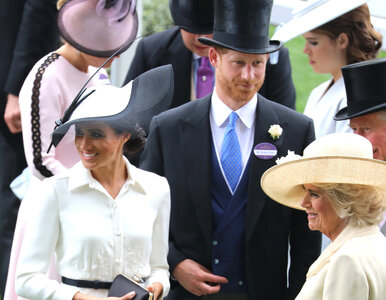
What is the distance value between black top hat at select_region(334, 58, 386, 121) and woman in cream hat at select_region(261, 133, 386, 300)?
0.81m

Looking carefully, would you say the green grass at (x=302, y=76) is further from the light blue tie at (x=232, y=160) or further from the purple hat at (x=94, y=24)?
the light blue tie at (x=232, y=160)

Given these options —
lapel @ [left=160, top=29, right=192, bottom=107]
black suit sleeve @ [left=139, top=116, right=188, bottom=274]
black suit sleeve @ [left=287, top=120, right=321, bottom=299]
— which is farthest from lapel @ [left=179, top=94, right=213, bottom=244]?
lapel @ [left=160, top=29, right=192, bottom=107]

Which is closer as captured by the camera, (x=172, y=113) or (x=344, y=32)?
(x=172, y=113)

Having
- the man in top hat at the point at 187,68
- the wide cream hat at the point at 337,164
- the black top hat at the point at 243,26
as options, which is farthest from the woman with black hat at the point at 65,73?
the wide cream hat at the point at 337,164

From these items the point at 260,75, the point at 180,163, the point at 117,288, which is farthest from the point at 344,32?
the point at 117,288

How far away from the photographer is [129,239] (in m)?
4.19

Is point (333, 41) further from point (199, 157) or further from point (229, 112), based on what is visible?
point (199, 157)

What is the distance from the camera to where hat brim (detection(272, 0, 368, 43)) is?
5398 mm

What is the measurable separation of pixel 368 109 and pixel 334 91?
1.10 meters

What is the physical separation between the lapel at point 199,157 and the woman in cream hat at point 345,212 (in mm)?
873

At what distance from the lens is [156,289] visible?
167 inches

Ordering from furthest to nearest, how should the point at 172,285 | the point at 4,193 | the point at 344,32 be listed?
the point at 4,193
the point at 344,32
the point at 172,285

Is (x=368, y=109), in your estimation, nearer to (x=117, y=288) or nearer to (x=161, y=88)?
(x=161, y=88)

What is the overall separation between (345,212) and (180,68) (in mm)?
2491
